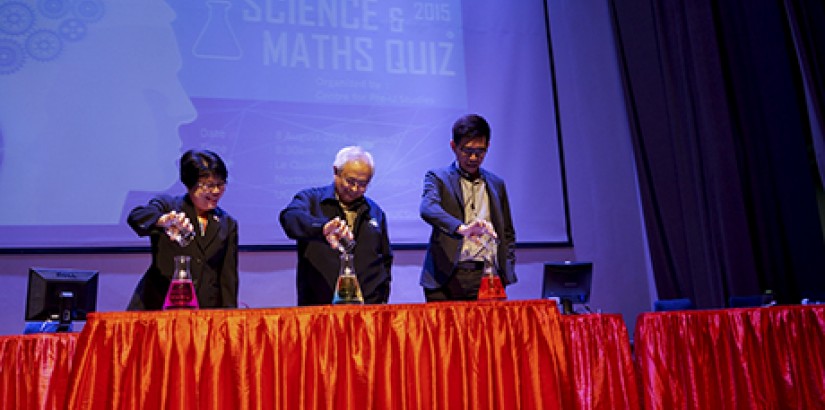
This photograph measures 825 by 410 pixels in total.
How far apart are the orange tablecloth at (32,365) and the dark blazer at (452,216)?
144 centimetres

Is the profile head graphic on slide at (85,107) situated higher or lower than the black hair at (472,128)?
higher

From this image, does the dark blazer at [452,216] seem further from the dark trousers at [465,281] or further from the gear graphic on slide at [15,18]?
the gear graphic on slide at [15,18]

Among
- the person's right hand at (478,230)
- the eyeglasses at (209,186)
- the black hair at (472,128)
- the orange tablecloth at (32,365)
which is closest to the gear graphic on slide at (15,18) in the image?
the eyeglasses at (209,186)

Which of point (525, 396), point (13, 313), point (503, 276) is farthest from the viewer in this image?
point (13, 313)

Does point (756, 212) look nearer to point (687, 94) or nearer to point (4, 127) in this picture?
point (687, 94)

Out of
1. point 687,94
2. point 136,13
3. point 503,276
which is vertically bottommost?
point 503,276

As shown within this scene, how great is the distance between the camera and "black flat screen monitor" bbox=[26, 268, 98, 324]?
2.74 meters

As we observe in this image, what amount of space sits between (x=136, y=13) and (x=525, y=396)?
11.1 ft

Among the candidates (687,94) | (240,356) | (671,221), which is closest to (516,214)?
(671,221)

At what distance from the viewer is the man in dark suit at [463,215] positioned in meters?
2.91

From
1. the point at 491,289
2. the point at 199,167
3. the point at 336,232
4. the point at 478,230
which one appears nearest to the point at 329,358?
the point at 336,232

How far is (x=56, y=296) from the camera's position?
276 cm

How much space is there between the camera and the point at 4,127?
3.82 m

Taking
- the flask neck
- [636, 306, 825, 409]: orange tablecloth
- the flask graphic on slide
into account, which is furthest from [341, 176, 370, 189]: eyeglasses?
the flask graphic on slide
